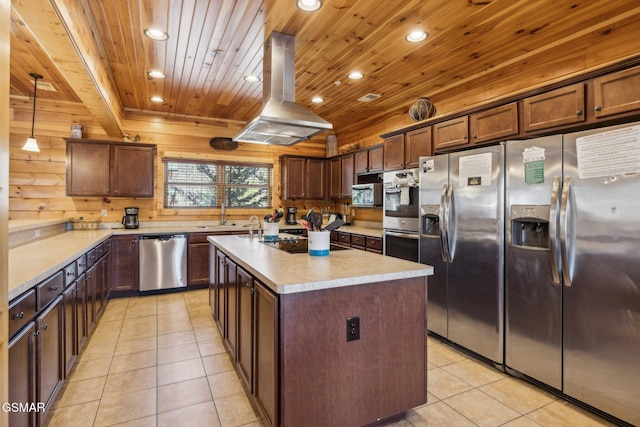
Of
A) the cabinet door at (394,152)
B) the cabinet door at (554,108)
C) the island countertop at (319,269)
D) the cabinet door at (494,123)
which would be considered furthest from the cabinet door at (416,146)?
the island countertop at (319,269)

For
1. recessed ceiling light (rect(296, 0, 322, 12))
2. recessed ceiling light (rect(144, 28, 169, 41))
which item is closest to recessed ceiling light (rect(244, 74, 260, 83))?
recessed ceiling light (rect(144, 28, 169, 41))

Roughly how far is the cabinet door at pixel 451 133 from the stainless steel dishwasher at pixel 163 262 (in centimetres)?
353

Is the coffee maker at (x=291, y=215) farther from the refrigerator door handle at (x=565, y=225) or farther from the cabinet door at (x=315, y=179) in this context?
the refrigerator door handle at (x=565, y=225)

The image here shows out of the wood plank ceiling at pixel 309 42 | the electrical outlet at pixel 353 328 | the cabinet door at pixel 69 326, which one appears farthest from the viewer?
the wood plank ceiling at pixel 309 42

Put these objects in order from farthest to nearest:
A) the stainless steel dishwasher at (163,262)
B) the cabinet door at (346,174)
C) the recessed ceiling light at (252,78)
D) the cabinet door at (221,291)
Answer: the cabinet door at (346,174)
the stainless steel dishwasher at (163,262)
the recessed ceiling light at (252,78)
the cabinet door at (221,291)

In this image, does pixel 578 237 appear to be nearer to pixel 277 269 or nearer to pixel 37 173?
pixel 277 269

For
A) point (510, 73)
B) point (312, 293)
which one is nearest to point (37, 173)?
point (312, 293)

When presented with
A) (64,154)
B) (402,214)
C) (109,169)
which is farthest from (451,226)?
(64,154)

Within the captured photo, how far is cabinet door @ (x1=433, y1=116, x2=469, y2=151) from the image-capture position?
3.06 m

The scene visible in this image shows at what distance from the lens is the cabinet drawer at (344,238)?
16.4 ft

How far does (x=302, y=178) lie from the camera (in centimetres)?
601

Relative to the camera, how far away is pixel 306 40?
9.44 ft

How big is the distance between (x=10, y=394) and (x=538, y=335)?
9.78ft

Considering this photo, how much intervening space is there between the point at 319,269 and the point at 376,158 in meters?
3.26
